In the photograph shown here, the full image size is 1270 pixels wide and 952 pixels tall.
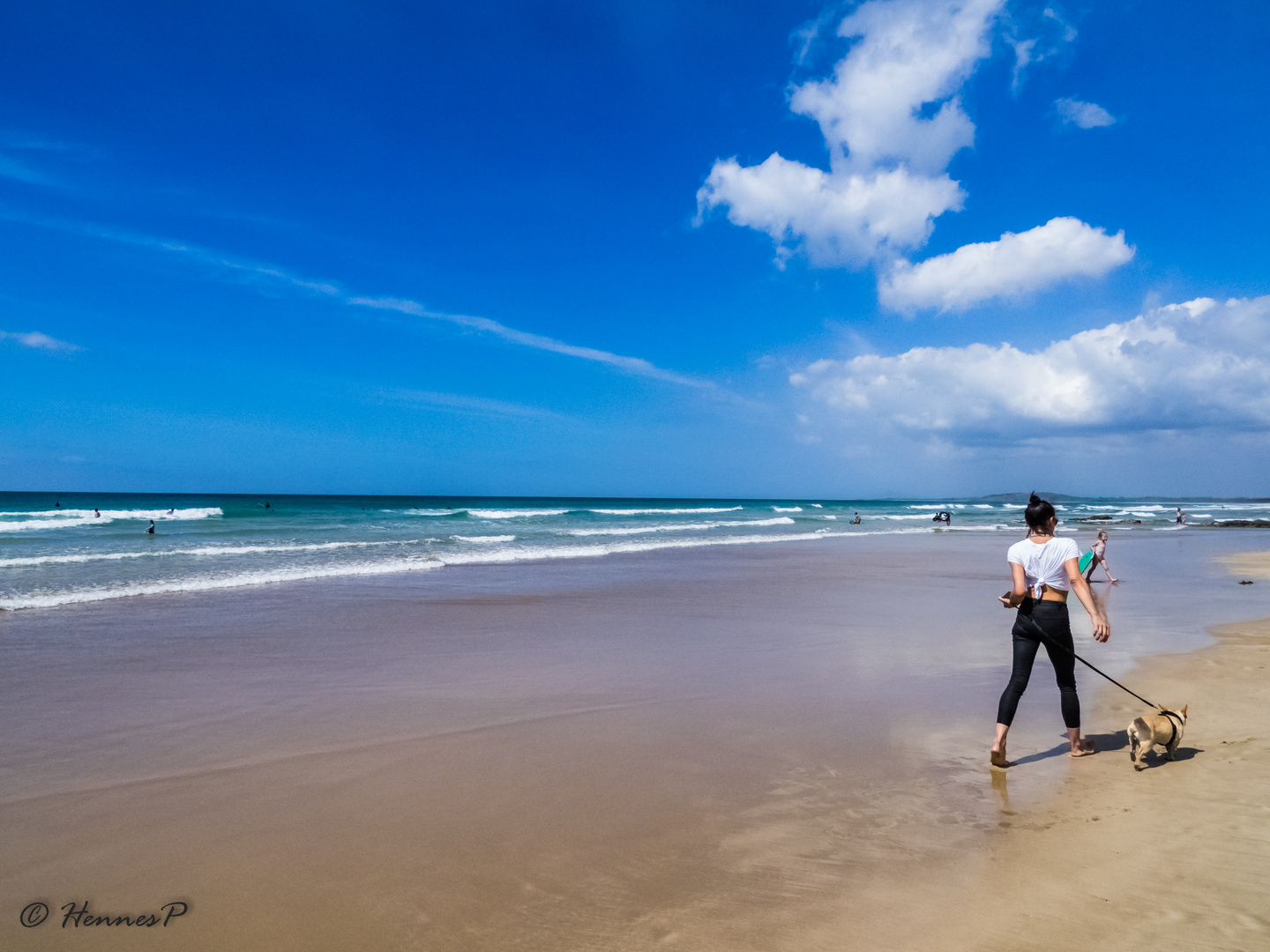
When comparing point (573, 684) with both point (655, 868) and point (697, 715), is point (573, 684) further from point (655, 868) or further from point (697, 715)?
point (655, 868)

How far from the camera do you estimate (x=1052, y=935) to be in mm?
2900

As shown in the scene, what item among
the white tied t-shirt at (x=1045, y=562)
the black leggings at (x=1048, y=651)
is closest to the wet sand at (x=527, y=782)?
the black leggings at (x=1048, y=651)

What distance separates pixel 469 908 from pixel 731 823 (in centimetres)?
157

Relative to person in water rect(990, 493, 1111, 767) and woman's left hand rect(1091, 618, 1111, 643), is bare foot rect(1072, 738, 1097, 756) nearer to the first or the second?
person in water rect(990, 493, 1111, 767)

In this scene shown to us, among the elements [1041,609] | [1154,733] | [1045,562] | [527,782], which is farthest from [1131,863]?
[527,782]

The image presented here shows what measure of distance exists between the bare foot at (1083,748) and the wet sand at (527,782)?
13cm

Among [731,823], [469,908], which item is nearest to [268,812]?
[469,908]

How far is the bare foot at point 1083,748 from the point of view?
5039 mm

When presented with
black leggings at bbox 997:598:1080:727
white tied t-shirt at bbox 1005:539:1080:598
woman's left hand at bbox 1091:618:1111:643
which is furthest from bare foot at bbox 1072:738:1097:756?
white tied t-shirt at bbox 1005:539:1080:598

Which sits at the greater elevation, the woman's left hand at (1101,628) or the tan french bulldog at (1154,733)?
the woman's left hand at (1101,628)

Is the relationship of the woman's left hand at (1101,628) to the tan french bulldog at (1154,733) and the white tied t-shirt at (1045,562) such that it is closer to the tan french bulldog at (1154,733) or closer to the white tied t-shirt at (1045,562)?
the white tied t-shirt at (1045,562)

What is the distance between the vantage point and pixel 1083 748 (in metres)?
5.08

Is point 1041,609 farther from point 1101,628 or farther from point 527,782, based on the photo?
point 527,782

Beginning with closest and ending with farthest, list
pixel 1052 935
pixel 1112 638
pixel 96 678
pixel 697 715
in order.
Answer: pixel 1052 935, pixel 697 715, pixel 96 678, pixel 1112 638
